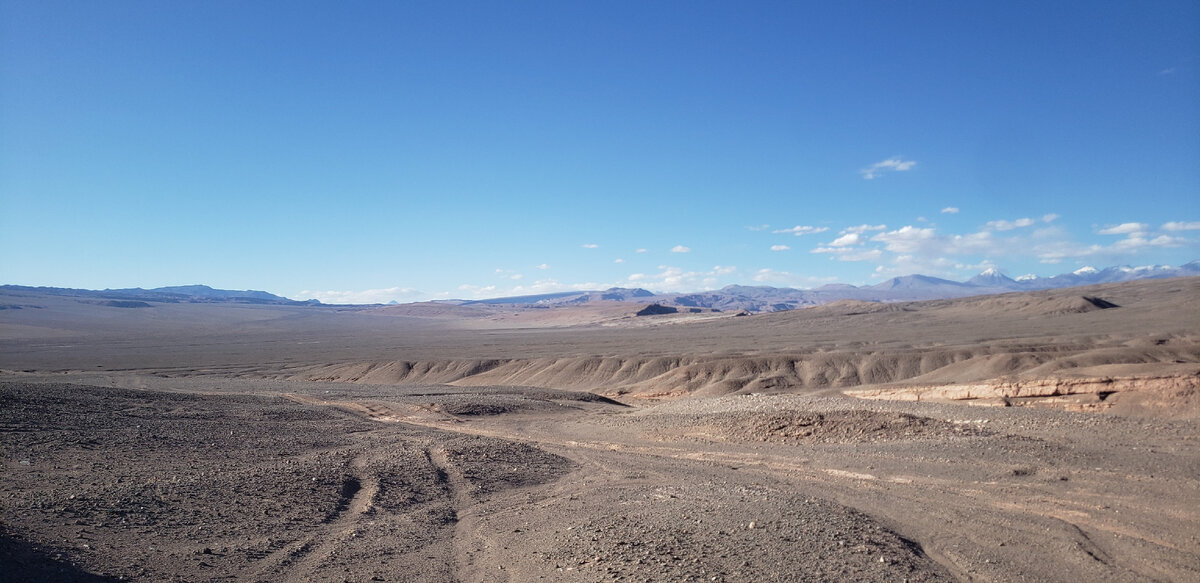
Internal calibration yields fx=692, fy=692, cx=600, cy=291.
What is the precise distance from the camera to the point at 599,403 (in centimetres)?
3316

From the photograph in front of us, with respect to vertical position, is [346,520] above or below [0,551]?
below

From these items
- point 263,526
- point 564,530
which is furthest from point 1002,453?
point 263,526

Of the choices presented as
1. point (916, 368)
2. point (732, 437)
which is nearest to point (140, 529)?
point (732, 437)

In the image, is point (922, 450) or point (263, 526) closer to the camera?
point (263, 526)

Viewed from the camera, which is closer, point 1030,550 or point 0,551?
point 0,551

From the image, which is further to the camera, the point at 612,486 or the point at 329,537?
the point at 612,486

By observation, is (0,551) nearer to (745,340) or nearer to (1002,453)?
(1002,453)

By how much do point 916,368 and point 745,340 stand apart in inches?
1638

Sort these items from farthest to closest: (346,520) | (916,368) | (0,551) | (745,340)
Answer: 1. (745,340)
2. (916,368)
3. (346,520)
4. (0,551)

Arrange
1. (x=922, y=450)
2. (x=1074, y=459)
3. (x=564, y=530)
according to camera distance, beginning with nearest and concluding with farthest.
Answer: (x=564, y=530) < (x=1074, y=459) < (x=922, y=450)

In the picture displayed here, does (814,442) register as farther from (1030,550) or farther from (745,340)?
(745,340)

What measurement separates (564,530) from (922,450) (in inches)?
386

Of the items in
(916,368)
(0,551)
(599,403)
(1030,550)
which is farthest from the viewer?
(916,368)

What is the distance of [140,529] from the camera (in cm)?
970
